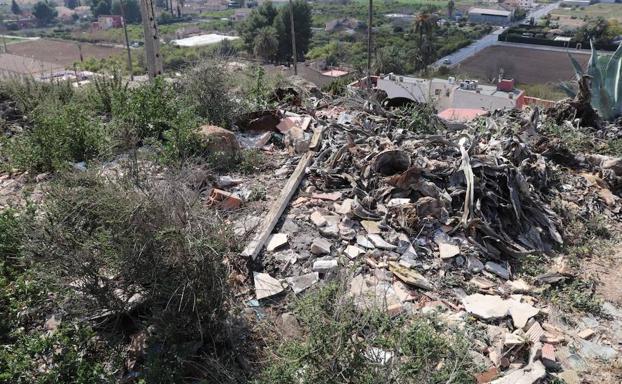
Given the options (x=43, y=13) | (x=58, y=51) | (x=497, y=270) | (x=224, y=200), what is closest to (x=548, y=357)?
(x=497, y=270)

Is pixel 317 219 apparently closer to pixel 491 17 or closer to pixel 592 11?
pixel 491 17

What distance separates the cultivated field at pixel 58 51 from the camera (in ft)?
111

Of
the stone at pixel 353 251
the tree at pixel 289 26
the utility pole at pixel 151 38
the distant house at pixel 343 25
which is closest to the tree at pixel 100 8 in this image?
the distant house at pixel 343 25

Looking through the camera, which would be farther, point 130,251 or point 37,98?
point 37,98

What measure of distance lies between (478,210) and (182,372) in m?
3.08

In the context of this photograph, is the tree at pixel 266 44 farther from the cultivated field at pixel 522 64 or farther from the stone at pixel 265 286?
the stone at pixel 265 286

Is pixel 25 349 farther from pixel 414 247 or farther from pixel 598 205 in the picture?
pixel 598 205

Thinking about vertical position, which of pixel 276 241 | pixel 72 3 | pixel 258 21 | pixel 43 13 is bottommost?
pixel 276 241

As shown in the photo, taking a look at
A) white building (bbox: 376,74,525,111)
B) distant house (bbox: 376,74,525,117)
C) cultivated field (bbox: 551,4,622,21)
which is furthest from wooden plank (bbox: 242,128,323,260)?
cultivated field (bbox: 551,4,622,21)

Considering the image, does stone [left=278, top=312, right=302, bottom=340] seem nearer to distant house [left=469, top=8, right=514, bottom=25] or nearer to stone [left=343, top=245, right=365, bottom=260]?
stone [left=343, top=245, right=365, bottom=260]

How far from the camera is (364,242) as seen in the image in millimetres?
3945

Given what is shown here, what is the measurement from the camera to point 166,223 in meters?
2.57

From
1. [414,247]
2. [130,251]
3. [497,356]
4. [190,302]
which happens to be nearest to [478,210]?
[414,247]

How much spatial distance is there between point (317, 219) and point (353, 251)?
1.75ft
